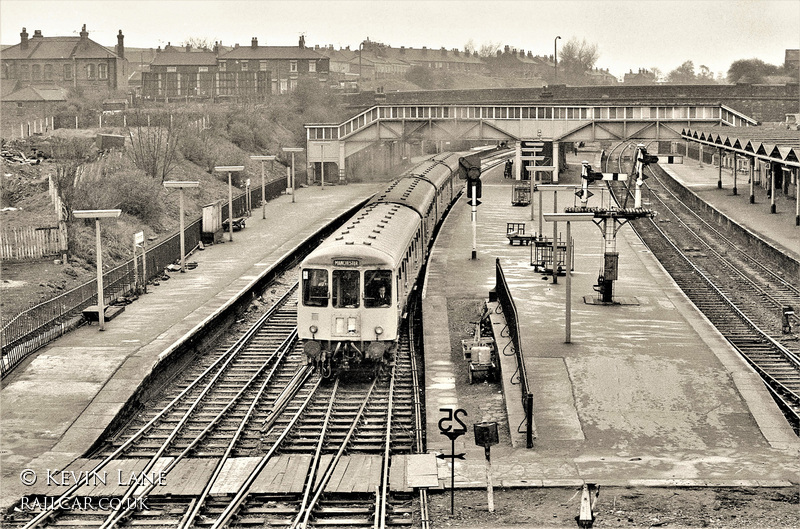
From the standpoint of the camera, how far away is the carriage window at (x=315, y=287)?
2006cm

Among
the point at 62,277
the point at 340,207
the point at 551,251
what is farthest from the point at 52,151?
the point at 551,251

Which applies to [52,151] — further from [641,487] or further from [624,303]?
[641,487]

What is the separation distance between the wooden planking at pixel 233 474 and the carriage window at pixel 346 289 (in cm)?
463

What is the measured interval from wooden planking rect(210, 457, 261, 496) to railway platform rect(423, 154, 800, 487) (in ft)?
9.25

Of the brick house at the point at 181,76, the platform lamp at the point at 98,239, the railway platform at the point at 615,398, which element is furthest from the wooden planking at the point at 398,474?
the brick house at the point at 181,76

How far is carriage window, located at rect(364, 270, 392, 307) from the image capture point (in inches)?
787

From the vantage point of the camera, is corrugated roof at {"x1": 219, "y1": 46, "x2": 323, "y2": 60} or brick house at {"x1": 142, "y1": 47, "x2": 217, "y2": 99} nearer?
brick house at {"x1": 142, "y1": 47, "x2": 217, "y2": 99}

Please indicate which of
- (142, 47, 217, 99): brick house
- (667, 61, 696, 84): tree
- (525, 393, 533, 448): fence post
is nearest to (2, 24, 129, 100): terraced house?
(142, 47, 217, 99): brick house

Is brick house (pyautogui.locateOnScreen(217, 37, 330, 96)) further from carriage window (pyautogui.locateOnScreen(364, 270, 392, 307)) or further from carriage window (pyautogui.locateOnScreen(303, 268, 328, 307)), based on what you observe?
carriage window (pyautogui.locateOnScreen(364, 270, 392, 307))

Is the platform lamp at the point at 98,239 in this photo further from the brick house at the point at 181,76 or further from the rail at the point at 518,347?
the brick house at the point at 181,76

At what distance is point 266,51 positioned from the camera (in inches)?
4235

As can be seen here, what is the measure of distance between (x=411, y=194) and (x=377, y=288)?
10.3 m

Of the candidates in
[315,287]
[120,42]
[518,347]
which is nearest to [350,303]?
[315,287]

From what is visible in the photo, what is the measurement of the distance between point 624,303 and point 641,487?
12264mm
